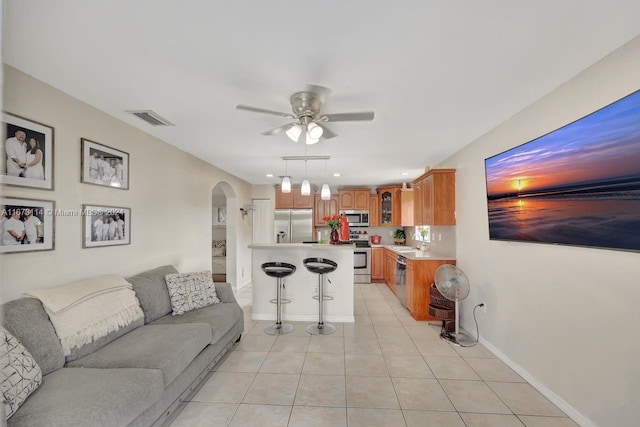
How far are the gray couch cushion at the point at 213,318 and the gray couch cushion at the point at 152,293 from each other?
8 centimetres

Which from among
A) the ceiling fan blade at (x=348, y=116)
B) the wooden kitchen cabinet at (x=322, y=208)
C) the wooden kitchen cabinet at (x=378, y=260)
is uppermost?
the ceiling fan blade at (x=348, y=116)

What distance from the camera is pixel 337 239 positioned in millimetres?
4180

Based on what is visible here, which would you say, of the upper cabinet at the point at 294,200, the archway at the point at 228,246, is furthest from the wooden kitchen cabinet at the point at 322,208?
the archway at the point at 228,246

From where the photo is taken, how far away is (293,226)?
273 inches

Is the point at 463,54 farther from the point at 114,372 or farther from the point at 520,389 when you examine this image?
the point at 114,372

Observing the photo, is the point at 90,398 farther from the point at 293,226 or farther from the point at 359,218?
the point at 359,218

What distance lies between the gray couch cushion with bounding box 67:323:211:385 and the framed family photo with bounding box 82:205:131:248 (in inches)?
34.5

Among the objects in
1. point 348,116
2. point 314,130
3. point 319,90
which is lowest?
point 314,130

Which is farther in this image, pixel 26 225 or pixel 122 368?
pixel 26 225

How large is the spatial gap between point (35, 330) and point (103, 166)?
1.46 meters

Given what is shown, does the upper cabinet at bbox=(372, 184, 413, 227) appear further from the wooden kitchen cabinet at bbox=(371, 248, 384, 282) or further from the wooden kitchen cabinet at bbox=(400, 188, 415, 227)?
the wooden kitchen cabinet at bbox=(371, 248, 384, 282)

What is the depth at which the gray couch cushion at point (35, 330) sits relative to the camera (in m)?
1.74

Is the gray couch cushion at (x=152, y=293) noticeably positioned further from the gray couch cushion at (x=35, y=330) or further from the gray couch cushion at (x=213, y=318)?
the gray couch cushion at (x=35, y=330)

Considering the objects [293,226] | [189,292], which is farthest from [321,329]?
[293,226]
